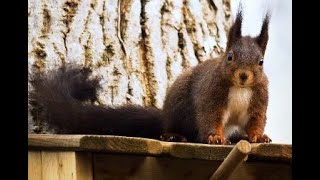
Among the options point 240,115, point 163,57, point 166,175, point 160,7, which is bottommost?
point 166,175

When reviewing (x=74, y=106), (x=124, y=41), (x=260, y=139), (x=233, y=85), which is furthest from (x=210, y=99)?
(x=124, y=41)

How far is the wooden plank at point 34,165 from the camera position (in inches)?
57.3

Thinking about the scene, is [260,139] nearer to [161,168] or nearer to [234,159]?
[161,168]

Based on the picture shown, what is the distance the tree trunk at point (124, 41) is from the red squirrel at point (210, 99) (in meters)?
0.12

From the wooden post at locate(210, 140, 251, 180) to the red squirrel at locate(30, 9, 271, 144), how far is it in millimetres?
331

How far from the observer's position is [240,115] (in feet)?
6.13

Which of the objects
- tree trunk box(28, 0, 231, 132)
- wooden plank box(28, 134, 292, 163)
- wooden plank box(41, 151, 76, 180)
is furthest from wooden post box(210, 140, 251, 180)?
tree trunk box(28, 0, 231, 132)

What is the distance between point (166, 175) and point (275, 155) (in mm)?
266

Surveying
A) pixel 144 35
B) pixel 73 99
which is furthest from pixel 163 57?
pixel 73 99

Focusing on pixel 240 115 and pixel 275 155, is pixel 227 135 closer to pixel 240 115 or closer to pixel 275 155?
pixel 240 115

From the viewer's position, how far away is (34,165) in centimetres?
146

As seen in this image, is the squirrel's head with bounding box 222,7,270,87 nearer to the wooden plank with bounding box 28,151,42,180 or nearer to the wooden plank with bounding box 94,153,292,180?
the wooden plank with bounding box 94,153,292,180

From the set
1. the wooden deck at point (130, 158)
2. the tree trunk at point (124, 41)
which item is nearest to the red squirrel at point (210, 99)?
the tree trunk at point (124, 41)

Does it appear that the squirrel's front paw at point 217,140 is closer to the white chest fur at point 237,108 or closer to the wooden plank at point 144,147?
the white chest fur at point 237,108
